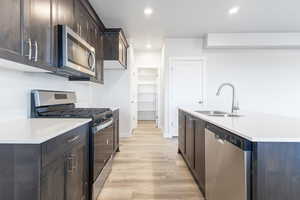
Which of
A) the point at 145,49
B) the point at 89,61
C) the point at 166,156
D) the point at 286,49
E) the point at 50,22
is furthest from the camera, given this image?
the point at 145,49

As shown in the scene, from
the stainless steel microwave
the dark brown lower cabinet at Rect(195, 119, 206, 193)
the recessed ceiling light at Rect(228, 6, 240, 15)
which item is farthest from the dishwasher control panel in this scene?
the recessed ceiling light at Rect(228, 6, 240, 15)

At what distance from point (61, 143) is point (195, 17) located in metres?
3.54

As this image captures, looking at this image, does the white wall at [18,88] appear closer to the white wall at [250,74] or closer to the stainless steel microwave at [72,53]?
the stainless steel microwave at [72,53]

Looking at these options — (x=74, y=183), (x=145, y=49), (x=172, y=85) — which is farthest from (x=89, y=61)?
(x=145, y=49)

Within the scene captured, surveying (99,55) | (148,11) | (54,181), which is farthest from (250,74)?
(54,181)

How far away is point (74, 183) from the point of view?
1681mm

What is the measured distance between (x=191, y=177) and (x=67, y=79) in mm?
2179

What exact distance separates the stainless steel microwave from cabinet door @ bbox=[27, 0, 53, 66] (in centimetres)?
13

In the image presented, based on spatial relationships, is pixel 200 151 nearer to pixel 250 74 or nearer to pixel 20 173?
pixel 20 173

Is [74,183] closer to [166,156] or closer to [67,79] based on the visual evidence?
[67,79]

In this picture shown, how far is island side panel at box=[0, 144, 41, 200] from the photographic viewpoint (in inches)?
45.6

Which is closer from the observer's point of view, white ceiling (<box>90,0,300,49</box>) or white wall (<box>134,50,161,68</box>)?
white ceiling (<box>90,0,300,49</box>)

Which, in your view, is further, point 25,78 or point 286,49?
point 286,49

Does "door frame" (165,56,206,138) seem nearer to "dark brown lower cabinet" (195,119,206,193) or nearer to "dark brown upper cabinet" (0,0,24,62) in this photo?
"dark brown lower cabinet" (195,119,206,193)
